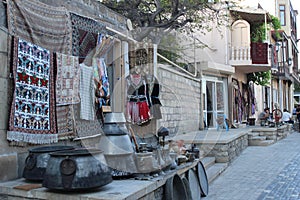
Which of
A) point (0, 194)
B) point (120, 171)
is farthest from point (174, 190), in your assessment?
point (0, 194)

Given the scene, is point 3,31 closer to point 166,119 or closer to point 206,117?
point 166,119

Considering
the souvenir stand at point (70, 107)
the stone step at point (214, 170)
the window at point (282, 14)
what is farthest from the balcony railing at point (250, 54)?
the window at point (282, 14)

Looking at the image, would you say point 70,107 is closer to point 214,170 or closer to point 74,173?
point 74,173

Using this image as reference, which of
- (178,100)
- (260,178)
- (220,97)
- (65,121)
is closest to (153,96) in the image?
(178,100)

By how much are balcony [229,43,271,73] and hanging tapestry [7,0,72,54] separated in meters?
11.3

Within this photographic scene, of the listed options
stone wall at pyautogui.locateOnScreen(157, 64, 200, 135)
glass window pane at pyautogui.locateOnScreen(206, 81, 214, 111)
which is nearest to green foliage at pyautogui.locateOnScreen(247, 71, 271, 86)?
glass window pane at pyautogui.locateOnScreen(206, 81, 214, 111)

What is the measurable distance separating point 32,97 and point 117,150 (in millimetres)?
1337

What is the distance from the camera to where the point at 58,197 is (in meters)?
3.29

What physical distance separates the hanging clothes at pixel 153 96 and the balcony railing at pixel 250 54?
331 inches

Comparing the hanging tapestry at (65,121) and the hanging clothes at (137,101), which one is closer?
the hanging tapestry at (65,121)

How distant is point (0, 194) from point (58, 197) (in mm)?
780

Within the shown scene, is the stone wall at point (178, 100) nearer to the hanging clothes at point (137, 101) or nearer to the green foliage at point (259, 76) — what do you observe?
the hanging clothes at point (137, 101)

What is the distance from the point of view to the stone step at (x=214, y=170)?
639 cm

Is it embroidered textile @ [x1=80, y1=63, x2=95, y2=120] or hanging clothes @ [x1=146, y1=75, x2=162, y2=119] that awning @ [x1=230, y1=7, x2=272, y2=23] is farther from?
embroidered textile @ [x1=80, y1=63, x2=95, y2=120]
